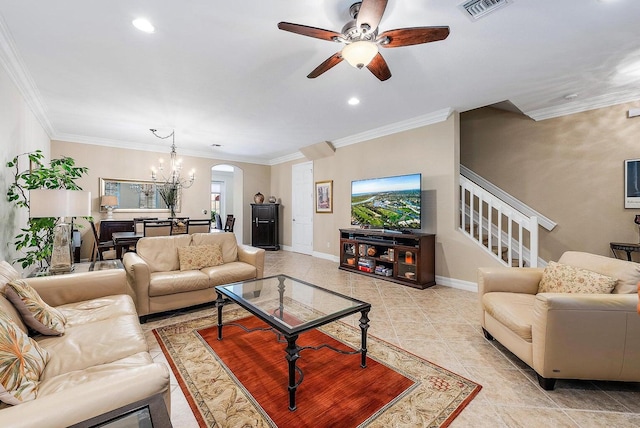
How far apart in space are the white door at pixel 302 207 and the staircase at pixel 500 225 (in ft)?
11.2

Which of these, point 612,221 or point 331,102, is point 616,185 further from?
point 331,102

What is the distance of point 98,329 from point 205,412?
0.85m

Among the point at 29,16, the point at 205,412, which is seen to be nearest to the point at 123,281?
the point at 205,412

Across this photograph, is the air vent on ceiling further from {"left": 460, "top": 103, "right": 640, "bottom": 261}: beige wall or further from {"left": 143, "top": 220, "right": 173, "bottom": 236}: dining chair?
{"left": 143, "top": 220, "right": 173, "bottom": 236}: dining chair

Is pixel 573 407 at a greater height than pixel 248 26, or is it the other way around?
pixel 248 26

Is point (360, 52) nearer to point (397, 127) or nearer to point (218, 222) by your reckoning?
point (397, 127)

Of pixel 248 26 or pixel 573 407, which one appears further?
pixel 248 26

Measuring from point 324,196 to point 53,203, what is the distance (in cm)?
464

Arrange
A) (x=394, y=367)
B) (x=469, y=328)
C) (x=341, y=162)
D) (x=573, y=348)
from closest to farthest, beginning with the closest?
(x=573, y=348)
(x=394, y=367)
(x=469, y=328)
(x=341, y=162)

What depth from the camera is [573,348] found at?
1734 millimetres

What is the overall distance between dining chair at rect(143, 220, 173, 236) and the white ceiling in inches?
66.4

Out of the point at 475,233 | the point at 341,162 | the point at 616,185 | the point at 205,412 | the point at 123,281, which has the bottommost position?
the point at 205,412

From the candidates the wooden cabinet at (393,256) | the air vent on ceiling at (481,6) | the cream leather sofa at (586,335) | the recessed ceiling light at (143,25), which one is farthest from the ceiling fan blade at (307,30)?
the wooden cabinet at (393,256)

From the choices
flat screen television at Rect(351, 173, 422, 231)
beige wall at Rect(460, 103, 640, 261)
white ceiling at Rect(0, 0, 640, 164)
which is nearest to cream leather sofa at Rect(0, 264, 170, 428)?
white ceiling at Rect(0, 0, 640, 164)
